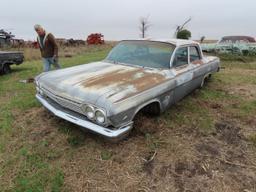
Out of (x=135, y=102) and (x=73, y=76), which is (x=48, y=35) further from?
(x=135, y=102)

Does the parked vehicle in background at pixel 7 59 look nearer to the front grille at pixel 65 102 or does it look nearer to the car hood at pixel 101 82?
the car hood at pixel 101 82

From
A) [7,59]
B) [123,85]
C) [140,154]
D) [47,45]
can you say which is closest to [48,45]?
[47,45]

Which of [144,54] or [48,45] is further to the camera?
[48,45]

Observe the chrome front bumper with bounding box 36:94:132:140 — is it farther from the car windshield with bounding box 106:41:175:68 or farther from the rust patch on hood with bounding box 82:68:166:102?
the car windshield with bounding box 106:41:175:68

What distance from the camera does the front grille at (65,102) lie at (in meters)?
2.90

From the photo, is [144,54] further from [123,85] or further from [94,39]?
[94,39]

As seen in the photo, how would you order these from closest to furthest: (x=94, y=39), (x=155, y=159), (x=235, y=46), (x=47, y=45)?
(x=155, y=159) → (x=47, y=45) → (x=235, y=46) → (x=94, y=39)

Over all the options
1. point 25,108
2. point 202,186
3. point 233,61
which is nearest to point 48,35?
point 25,108

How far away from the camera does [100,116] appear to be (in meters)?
2.66

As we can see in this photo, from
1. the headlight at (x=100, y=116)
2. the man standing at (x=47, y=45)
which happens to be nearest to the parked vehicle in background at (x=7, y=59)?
the man standing at (x=47, y=45)

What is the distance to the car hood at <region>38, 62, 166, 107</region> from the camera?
280cm

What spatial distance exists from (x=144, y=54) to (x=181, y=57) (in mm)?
756

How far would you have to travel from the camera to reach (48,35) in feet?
19.8

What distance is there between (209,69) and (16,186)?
16.0 feet
